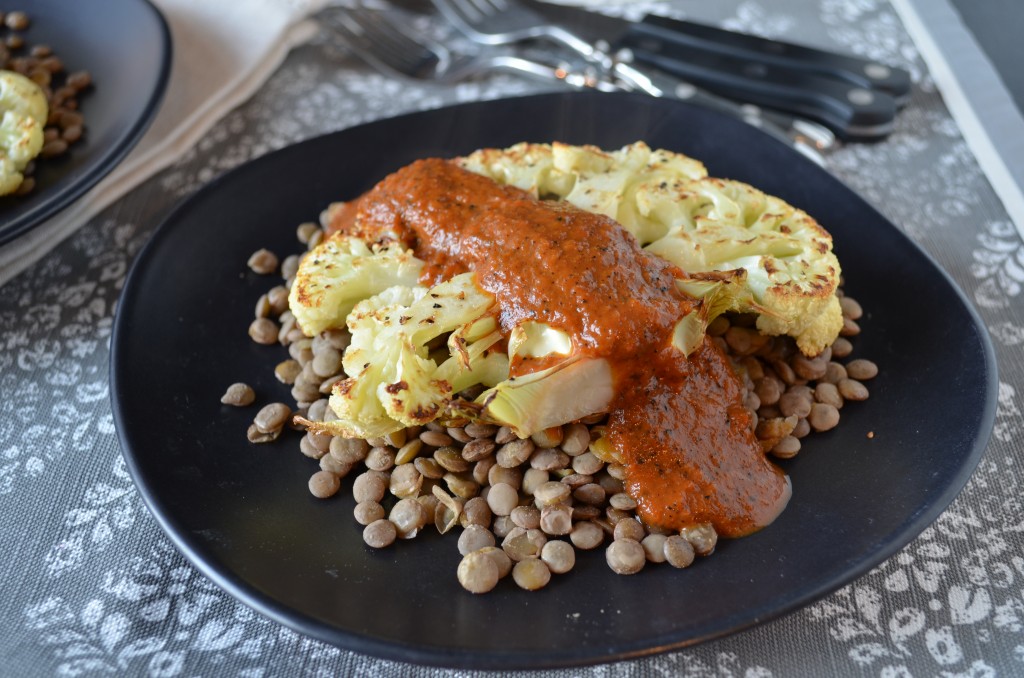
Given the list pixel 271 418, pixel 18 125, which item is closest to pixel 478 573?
pixel 271 418

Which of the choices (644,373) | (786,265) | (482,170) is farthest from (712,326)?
(482,170)

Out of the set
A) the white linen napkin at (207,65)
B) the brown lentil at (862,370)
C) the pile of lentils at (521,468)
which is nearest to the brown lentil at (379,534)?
the pile of lentils at (521,468)

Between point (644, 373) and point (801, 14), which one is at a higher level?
point (644, 373)

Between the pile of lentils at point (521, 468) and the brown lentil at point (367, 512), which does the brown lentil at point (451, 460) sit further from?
the brown lentil at point (367, 512)

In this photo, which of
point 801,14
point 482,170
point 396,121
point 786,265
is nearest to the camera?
point 786,265

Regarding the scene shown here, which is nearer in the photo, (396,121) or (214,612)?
(214,612)

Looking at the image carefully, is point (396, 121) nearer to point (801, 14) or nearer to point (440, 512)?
point (440, 512)
